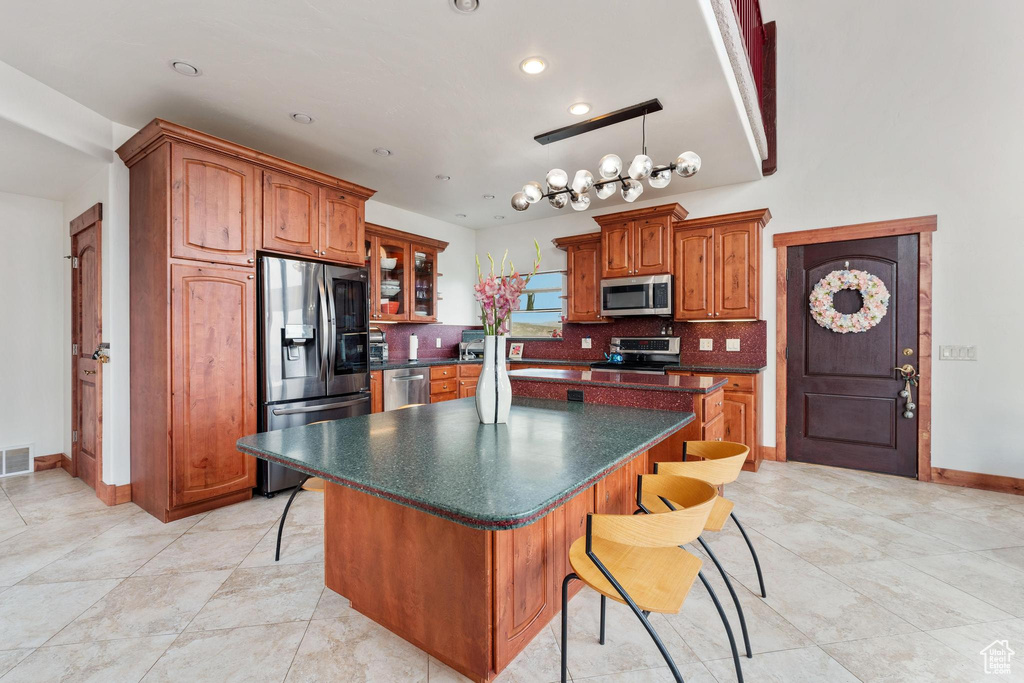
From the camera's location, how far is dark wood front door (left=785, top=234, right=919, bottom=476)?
3668 mm

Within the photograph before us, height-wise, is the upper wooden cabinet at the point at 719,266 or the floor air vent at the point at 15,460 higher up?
the upper wooden cabinet at the point at 719,266

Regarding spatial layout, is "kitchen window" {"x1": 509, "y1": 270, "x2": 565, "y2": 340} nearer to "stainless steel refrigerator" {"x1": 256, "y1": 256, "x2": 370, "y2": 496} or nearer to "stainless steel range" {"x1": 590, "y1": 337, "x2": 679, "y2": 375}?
"stainless steel range" {"x1": 590, "y1": 337, "x2": 679, "y2": 375}

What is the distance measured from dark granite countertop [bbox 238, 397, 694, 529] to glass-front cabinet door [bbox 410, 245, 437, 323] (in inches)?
120

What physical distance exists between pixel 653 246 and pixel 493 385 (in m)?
3.14

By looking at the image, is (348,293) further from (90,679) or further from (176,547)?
(90,679)

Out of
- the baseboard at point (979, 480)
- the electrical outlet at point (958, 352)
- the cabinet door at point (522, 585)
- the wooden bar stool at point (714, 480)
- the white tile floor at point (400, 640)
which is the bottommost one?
the white tile floor at point (400, 640)

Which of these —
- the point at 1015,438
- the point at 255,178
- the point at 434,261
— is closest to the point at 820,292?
the point at 1015,438

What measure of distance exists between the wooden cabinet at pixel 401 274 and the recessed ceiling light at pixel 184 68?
2.07 meters

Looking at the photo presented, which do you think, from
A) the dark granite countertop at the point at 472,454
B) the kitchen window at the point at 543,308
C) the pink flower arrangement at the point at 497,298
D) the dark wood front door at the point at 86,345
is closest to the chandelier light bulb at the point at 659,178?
the pink flower arrangement at the point at 497,298

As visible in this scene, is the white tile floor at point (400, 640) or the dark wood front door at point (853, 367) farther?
the dark wood front door at point (853, 367)

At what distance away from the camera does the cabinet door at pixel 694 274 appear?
4250mm

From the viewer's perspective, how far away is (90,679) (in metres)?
1.51

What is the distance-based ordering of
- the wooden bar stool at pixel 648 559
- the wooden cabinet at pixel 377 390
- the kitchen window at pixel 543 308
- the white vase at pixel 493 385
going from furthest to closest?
the kitchen window at pixel 543 308 → the wooden cabinet at pixel 377 390 → the white vase at pixel 493 385 → the wooden bar stool at pixel 648 559

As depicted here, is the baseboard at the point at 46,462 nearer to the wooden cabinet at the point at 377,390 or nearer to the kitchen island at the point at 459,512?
the wooden cabinet at the point at 377,390
